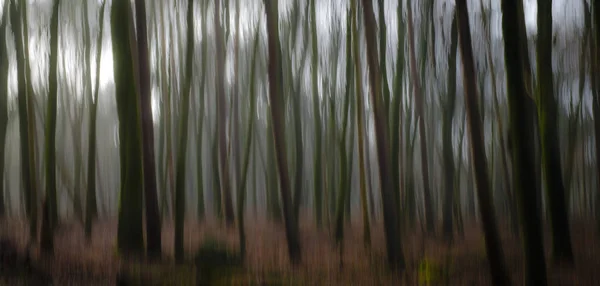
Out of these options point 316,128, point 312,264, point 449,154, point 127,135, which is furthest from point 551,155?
point 316,128

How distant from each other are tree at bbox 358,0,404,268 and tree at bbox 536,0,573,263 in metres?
2.24

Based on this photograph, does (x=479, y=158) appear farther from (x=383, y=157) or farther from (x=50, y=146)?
(x=50, y=146)

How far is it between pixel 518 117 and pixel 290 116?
11.7 meters

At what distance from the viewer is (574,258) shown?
774 cm

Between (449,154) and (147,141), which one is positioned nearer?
(147,141)

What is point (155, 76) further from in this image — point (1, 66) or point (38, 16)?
point (1, 66)

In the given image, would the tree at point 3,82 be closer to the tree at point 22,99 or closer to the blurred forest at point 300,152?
the blurred forest at point 300,152

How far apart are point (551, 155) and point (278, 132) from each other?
397 centimetres

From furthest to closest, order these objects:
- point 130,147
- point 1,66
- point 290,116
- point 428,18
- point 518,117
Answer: point 290,116, point 428,18, point 1,66, point 130,147, point 518,117

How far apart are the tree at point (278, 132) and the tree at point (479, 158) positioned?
114 inches

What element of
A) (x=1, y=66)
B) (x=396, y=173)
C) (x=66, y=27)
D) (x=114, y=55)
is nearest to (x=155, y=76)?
(x=66, y=27)

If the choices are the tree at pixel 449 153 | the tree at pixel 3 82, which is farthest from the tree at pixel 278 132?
the tree at pixel 3 82

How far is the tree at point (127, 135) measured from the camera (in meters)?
6.99

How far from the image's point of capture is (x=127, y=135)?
7.02 m
